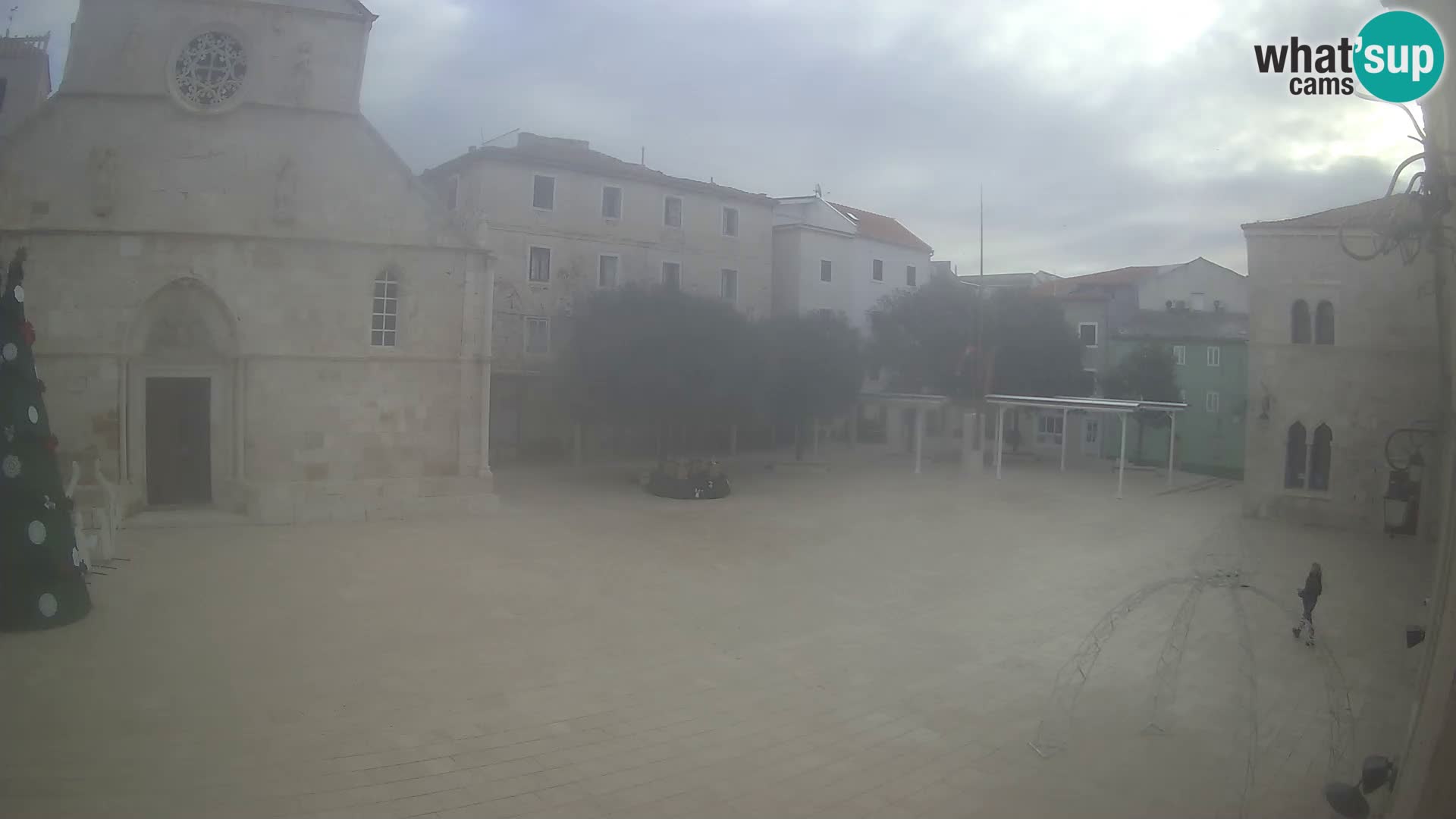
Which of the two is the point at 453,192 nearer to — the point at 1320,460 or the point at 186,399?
the point at 186,399

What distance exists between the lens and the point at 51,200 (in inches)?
536

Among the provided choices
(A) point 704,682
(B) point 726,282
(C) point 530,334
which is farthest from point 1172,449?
(C) point 530,334

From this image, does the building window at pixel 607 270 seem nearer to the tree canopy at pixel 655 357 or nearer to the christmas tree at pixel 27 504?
the tree canopy at pixel 655 357

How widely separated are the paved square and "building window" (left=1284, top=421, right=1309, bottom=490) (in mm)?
817

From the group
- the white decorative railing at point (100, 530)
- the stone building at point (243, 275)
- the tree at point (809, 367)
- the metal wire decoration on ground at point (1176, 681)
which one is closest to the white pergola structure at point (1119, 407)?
the tree at point (809, 367)

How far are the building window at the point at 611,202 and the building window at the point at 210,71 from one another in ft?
31.2

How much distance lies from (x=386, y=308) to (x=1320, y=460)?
15.1 m

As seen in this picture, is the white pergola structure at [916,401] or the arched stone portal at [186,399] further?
the white pergola structure at [916,401]

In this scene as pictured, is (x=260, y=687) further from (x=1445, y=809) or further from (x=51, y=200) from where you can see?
(x=51, y=200)

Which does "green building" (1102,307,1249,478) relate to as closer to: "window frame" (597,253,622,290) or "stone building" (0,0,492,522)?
"window frame" (597,253,622,290)

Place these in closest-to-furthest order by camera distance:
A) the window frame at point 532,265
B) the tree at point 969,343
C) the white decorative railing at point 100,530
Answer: the white decorative railing at point 100,530 → the window frame at point 532,265 → the tree at point 969,343

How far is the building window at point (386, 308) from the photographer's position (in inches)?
640

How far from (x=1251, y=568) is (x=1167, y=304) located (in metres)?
9.03

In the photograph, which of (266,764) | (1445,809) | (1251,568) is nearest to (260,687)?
(266,764)
